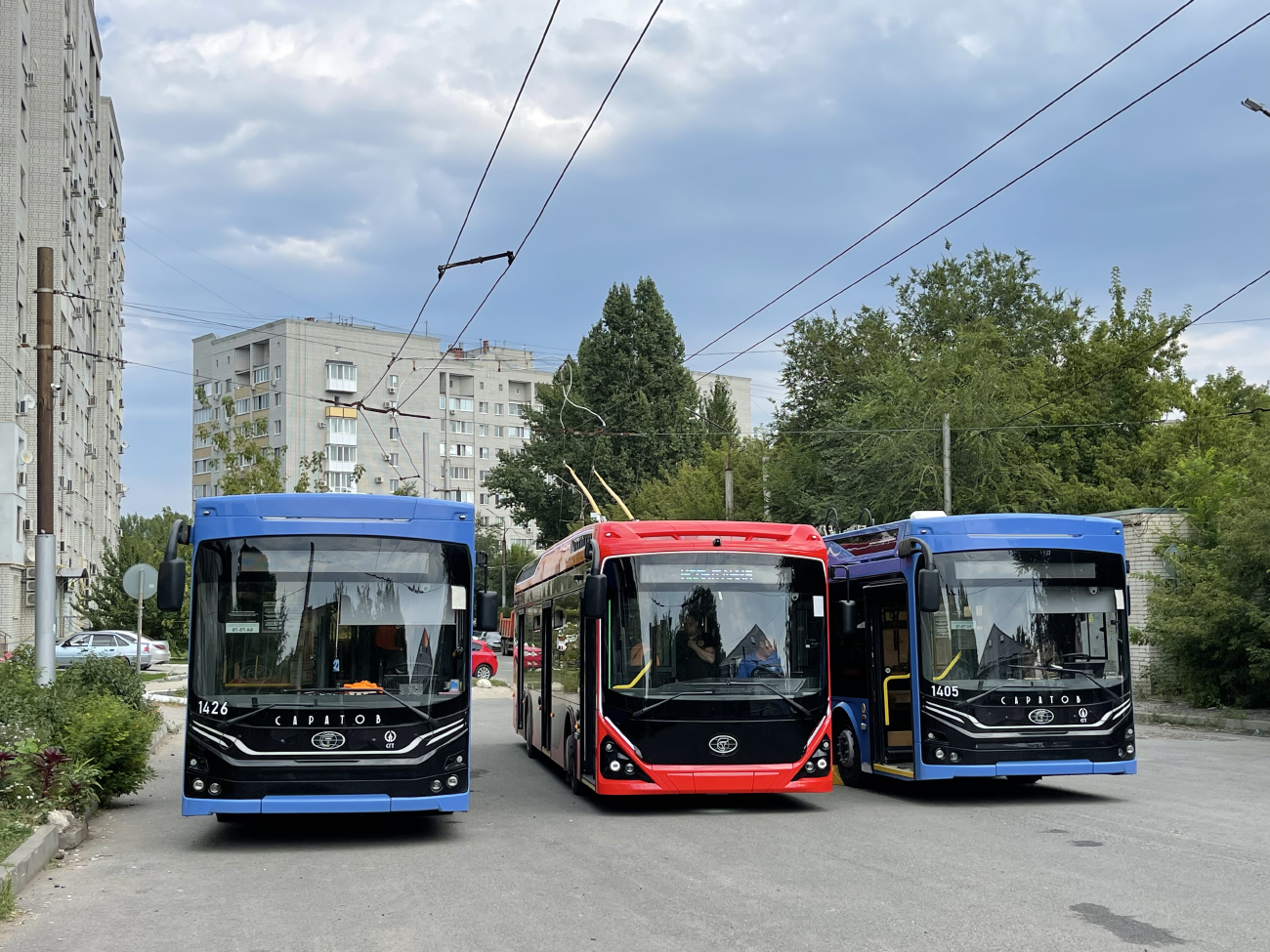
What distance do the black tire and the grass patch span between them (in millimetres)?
8317

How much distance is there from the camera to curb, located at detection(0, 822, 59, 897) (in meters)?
8.33

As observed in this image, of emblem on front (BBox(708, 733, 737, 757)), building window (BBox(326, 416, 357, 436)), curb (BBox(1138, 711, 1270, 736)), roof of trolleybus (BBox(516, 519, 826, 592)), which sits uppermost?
building window (BBox(326, 416, 357, 436))

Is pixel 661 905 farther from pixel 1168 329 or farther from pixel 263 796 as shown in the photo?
pixel 1168 329

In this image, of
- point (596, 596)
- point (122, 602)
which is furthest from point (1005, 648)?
point (122, 602)

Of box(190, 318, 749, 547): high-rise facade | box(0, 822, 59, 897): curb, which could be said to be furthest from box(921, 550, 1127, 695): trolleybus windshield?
box(190, 318, 749, 547): high-rise facade

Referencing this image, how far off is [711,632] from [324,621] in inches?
143

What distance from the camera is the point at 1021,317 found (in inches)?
2356

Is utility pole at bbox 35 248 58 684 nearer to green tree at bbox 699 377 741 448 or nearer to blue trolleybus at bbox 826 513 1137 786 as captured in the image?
blue trolleybus at bbox 826 513 1137 786

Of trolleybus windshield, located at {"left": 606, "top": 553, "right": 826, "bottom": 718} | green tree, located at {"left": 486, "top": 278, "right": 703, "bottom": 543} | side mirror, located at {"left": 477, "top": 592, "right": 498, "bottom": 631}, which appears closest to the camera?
side mirror, located at {"left": 477, "top": 592, "right": 498, "bottom": 631}

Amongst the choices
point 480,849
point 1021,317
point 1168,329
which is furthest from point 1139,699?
point 1021,317

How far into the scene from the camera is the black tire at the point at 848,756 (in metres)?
14.6

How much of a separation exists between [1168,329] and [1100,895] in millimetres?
43828

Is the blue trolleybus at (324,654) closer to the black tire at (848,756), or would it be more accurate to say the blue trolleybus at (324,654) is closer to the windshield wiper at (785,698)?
the windshield wiper at (785,698)

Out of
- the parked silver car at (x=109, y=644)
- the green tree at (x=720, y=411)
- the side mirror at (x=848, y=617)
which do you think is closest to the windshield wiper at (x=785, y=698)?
the side mirror at (x=848, y=617)
